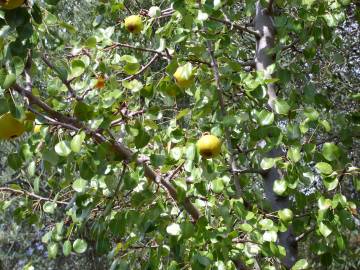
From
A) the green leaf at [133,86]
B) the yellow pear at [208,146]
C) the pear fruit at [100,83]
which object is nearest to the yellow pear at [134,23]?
the pear fruit at [100,83]

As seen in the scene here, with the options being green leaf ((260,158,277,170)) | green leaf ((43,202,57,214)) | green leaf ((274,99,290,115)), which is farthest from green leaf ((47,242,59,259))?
green leaf ((274,99,290,115))

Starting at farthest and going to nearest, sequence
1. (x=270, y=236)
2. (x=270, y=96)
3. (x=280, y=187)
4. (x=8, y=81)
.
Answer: (x=270, y=96), (x=280, y=187), (x=270, y=236), (x=8, y=81)

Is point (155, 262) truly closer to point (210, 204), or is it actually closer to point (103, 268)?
point (210, 204)

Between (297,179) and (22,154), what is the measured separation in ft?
2.78

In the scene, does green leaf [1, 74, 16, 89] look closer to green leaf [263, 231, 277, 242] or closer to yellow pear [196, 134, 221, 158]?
yellow pear [196, 134, 221, 158]

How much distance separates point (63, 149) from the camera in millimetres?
1271

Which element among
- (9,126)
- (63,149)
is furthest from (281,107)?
(9,126)

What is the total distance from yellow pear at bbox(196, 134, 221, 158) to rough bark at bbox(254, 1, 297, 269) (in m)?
0.42

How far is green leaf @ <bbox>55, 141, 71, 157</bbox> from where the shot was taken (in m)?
1.26

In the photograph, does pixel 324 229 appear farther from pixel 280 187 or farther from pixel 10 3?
pixel 10 3

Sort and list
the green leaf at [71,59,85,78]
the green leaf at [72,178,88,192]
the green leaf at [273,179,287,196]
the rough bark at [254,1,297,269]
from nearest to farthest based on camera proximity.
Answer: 1. the green leaf at [71,59,85,78]
2. the green leaf at [72,178,88,192]
3. the green leaf at [273,179,287,196]
4. the rough bark at [254,1,297,269]

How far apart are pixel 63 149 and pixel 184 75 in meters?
0.53

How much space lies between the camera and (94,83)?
1693mm

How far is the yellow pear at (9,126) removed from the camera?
4.22ft
